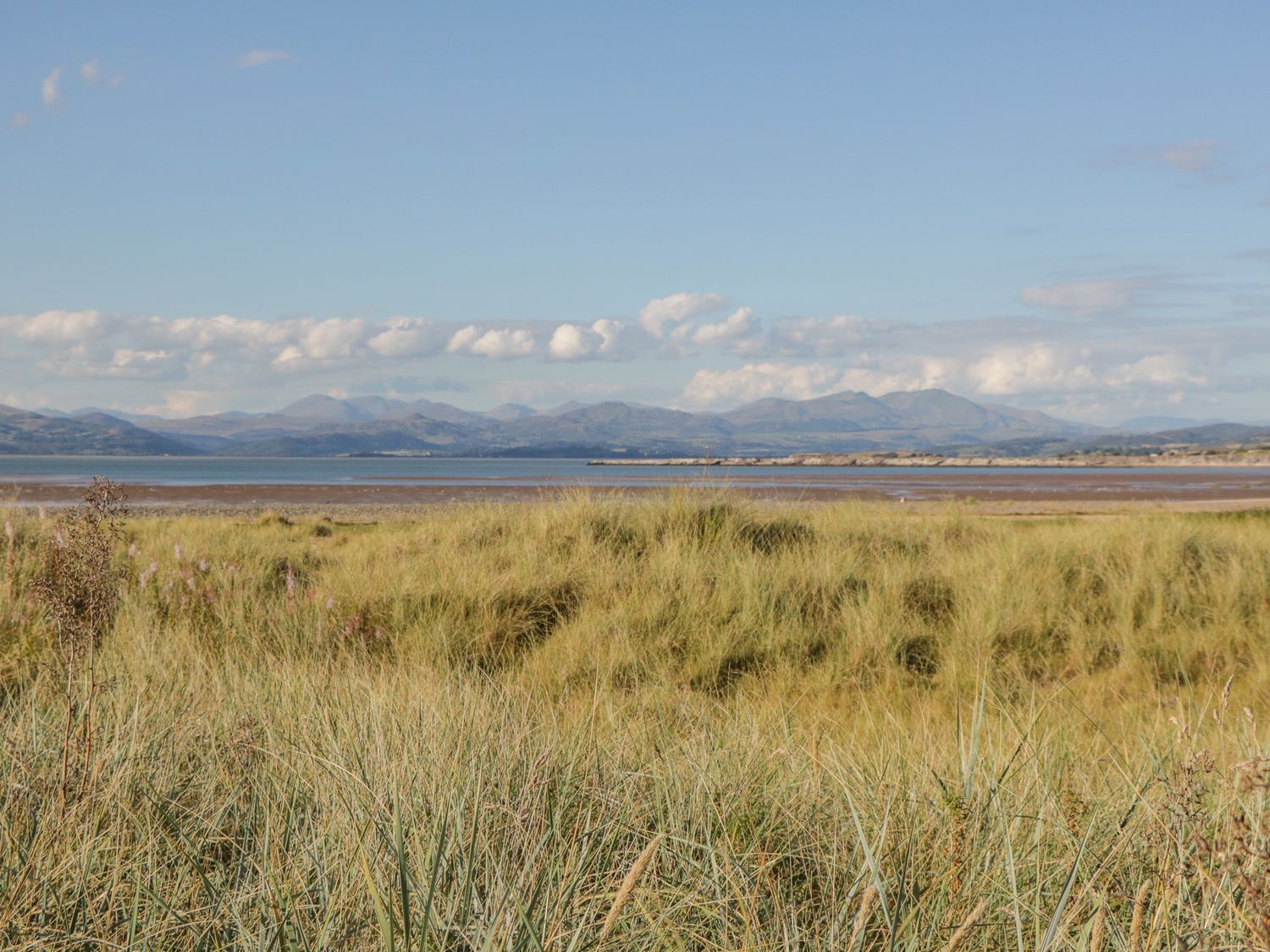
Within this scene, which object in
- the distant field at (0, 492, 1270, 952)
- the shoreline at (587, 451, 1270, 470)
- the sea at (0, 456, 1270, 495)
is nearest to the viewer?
the distant field at (0, 492, 1270, 952)

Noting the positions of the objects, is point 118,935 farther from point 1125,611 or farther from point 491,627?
point 1125,611

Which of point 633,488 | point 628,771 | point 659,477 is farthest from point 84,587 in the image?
point 659,477

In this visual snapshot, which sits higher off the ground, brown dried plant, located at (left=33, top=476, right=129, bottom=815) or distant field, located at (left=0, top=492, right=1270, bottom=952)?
brown dried plant, located at (left=33, top=476, right=129, bottom=815)

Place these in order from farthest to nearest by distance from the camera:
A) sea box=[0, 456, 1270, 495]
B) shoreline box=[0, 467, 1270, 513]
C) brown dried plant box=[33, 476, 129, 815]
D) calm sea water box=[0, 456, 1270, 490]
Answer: calm sea water box=[0, 456, 1270, 490] → sea box=[0, 456, 1270, 495] → shoreline box=[0, 467, 1270, 513] → brown dried plant box=[33, 476, 129, 815]

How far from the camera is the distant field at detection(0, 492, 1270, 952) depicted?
1.96 m

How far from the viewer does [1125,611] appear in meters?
7.54

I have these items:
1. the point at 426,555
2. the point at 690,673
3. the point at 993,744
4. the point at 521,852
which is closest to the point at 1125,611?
the point at 690,673

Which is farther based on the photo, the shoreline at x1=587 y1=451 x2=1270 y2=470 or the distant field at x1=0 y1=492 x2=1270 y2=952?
→ the shoreline at x1=587 y1=451 x2=1270 y2=470

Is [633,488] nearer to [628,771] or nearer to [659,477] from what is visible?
[628,771]

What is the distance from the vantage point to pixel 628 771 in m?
2.92

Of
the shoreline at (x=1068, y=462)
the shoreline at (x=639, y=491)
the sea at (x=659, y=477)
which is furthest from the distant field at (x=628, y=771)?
the shoreline at (x=1068, y=462)

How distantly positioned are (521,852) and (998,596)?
5.99 m

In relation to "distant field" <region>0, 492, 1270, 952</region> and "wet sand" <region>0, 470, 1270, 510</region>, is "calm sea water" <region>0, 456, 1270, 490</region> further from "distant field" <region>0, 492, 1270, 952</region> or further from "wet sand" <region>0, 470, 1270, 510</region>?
"distant field" <region>0, 492, 1270, 952</region>

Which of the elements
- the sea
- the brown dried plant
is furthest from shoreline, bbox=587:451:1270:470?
the brown dried plant
